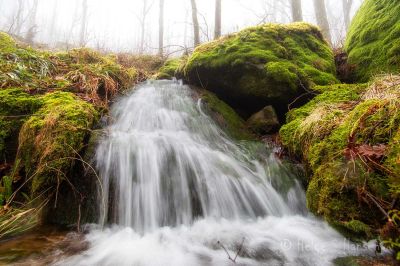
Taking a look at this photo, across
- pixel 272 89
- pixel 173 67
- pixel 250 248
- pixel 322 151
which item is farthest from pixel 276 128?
pixel 173 67

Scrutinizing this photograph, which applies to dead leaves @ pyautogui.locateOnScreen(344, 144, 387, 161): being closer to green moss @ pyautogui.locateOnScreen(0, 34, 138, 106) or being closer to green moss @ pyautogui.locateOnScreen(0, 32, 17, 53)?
green moss @ pyautogui.locateOnScreen(0, 34, 138, 106)

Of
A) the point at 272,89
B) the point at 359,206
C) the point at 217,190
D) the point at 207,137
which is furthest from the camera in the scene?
the point at 272,89

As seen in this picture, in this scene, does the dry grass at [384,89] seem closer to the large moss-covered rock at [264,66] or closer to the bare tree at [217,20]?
the large moss-covered rock at [264,66]

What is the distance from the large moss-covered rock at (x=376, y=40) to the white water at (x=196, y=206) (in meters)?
2.46

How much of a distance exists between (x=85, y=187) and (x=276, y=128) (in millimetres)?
3198

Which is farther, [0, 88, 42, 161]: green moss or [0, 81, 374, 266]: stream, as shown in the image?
[0, 88, 42, 161]: green moss

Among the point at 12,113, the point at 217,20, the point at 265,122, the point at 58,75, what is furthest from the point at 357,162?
the point at 217,20

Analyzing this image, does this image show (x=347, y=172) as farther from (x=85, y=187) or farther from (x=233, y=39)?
(x=233, y=39)

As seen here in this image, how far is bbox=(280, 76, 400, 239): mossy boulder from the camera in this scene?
225 centimetres

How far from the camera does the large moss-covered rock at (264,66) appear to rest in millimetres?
4996

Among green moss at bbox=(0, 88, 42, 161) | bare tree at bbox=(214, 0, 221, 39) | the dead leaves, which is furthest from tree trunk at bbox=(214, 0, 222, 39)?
the dead leaves

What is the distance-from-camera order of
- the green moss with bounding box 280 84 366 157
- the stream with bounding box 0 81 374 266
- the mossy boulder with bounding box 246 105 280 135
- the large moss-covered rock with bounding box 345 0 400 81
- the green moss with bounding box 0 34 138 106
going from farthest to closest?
the mossy boulder with bounding box 246 105 280 135, the large moss-covered rock with bounding box 345 0 400 81, the green moss with bounding box 0 34 138 106, the green moss with bounding box 280 84 366 157, the stream with bounding box 0 81 374 266

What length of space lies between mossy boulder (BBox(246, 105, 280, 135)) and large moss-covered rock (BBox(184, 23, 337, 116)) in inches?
8.9

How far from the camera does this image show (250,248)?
2486 mm
